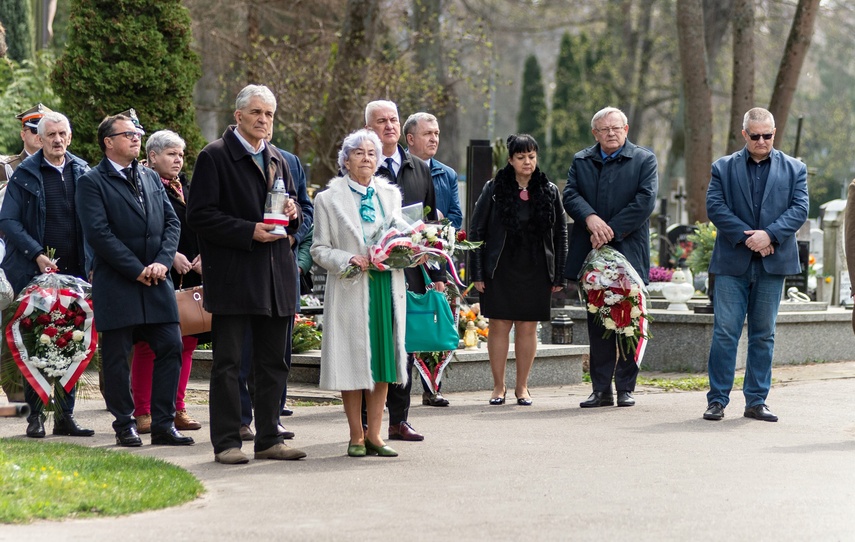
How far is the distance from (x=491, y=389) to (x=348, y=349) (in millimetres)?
3858

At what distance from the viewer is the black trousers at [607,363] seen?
9938 millimetres

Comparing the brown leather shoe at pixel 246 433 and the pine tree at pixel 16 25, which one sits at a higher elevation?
the pine tree at pixel 16 25

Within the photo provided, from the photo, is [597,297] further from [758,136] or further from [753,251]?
[758,136]

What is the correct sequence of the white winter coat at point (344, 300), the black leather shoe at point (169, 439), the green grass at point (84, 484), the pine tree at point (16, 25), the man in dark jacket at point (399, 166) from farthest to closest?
the pine tree at point (16, 25)
the man in dark jacket at point (399, 166)
the black leather shoe at point (169, 439)
the white winter coat at point (344, 300)
the green grass at point (84, 484)

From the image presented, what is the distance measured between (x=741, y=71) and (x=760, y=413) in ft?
38.7

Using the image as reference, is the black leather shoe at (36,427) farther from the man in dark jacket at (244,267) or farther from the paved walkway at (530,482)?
the man in dark jacket at (244,267)

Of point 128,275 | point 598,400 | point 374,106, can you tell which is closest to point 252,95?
point 128,275

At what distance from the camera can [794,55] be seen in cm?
1905

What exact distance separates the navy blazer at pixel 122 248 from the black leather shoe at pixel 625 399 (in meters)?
3.61

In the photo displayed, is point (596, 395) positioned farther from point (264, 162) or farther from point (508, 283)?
point (264, 162)

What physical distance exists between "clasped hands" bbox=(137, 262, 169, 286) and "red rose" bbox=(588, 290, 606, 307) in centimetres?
347

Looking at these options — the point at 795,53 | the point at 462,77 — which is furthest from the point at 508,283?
the point at 462,77

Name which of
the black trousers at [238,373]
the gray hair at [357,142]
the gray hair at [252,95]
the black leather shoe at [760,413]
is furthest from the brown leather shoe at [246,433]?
the black leather shoe at [760,413]

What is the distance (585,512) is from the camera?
5.88m
